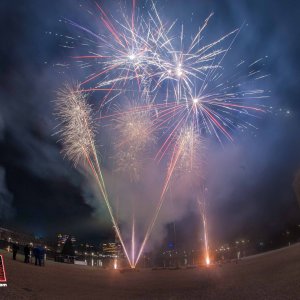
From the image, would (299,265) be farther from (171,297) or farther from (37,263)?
(37,263)

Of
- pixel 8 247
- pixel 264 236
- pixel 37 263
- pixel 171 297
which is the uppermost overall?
pixel 264 236

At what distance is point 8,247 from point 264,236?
490ft

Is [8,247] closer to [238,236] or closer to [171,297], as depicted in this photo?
[171,297]

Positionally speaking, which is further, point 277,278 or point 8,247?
point 8,247

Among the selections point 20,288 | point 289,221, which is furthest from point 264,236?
point 20,288

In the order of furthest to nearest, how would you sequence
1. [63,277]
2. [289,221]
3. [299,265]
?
[289,221]
[63,277]
[299,265]

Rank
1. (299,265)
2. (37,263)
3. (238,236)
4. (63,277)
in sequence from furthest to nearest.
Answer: (238,236)
(37,263)
(63,277)
(299,265)

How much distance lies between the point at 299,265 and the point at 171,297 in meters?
7.07

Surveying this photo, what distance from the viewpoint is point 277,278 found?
14656mm

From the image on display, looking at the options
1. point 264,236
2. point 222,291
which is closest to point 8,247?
point 222,291

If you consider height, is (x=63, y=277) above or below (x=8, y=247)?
below

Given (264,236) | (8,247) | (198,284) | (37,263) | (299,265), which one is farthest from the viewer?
(264,236)

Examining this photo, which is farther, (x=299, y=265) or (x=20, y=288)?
(x=299, y=265)

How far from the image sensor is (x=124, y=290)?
642 inches
